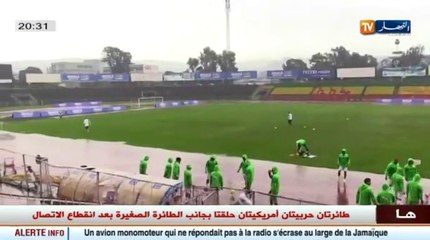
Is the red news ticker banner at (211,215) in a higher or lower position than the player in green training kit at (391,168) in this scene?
lower

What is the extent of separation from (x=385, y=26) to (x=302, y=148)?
1236 millimetres

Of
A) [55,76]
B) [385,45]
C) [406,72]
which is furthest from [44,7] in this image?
[406,72]

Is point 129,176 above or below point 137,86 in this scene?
below

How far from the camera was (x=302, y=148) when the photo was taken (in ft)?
13.0

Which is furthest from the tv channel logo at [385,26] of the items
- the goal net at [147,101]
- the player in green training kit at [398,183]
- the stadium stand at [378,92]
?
the goal net at [147,101]

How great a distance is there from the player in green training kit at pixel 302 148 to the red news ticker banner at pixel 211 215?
0.62 m

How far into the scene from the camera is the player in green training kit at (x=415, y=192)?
3.52 meters

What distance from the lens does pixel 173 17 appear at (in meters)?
3.78

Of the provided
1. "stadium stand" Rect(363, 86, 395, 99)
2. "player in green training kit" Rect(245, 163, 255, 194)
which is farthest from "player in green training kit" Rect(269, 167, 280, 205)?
"stadium stand" Rect(363, 86, 395, 99)

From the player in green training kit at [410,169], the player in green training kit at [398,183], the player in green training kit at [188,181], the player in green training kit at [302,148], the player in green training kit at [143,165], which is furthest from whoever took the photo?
the player in green training kit at [302,148]

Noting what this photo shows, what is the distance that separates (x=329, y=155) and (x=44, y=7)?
268 centimetres

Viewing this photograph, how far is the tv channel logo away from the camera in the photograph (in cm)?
349

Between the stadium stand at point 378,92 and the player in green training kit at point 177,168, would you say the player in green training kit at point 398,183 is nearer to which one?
the stadium stand at point 378,92

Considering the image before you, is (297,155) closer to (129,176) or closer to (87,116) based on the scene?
(129,176)
